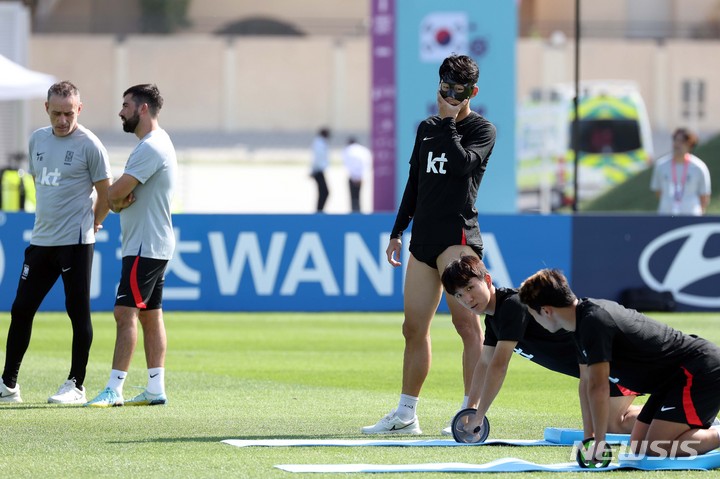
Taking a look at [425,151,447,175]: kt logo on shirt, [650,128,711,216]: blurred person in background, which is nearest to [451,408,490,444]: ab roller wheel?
[425,151,447,175]: kt logo on shirt

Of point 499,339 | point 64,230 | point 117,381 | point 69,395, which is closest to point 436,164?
point 499,339

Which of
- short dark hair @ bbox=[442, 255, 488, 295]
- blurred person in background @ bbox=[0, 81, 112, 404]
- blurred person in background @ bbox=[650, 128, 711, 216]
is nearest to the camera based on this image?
short dark hair @ bbox=[442, 255, 488, 295]

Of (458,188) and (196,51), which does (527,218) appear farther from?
(196,51)

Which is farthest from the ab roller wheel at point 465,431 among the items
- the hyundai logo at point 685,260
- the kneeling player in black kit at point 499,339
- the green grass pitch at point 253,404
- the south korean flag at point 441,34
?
the south korean flag at point 441,34

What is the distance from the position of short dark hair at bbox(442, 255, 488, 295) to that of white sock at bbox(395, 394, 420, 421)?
959 mm

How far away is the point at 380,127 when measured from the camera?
22.6 m

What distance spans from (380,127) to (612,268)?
639 cm

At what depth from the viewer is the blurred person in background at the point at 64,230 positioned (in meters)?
9.44

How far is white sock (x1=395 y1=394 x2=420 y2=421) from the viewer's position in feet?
26.9

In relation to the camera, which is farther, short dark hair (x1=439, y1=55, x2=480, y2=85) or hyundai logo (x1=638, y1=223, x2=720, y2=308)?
hyundai logo (x1=638, y1=223, x2=720, y2=308)

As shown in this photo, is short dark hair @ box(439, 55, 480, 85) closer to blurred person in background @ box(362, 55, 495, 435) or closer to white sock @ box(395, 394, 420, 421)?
blurred person in background @ box(362, 55, 495, 435)

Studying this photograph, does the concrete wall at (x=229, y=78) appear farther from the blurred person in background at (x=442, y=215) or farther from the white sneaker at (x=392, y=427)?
the white sneaker at (x=392, y=427)

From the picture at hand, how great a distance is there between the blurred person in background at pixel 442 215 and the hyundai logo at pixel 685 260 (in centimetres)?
933

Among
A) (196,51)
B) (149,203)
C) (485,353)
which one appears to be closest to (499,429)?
(485,353)
